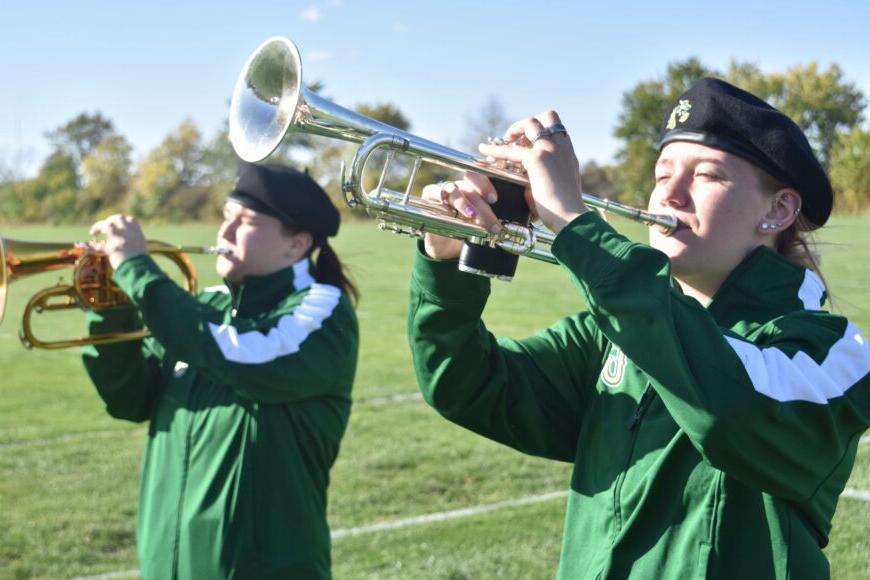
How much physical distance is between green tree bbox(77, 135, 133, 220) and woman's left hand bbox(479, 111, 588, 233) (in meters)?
57.0

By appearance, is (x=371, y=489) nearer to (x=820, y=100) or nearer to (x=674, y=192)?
(x=674, y=192)

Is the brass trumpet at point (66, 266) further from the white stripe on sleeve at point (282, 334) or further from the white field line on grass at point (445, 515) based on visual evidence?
the white field line on grass at point (445, 515)

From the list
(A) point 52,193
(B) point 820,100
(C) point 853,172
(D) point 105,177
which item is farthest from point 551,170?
(D) point 105,177

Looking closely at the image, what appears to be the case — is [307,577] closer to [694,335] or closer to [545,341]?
[545,341]

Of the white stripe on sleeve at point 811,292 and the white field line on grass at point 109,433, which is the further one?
the white field line on grass at point 109,433

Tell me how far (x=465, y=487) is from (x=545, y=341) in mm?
4771

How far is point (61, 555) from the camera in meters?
6.29

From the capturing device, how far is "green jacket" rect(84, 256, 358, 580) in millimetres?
3684

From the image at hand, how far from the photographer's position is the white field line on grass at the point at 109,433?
9414 millimetres

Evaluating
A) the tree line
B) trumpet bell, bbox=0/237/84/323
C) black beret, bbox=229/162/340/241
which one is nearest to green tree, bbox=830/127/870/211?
the tree line

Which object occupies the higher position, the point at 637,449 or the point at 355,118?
the point at 355,118

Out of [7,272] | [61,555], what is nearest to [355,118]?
[7,272]

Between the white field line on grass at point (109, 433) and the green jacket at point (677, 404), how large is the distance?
6.96m

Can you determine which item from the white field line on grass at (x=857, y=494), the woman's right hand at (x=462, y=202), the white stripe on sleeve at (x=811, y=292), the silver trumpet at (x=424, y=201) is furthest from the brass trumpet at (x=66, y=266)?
the white field line on grass at (x=857, y=494)
